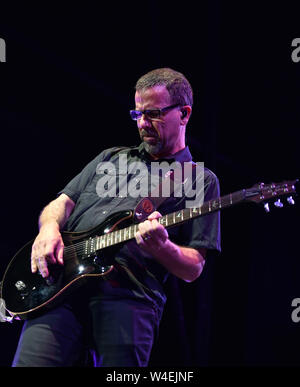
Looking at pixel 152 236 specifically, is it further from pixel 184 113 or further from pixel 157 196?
pixel 184 113

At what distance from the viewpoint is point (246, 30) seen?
4.52 metres

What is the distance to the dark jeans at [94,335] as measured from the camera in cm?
204

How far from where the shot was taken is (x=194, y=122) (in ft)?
16.7

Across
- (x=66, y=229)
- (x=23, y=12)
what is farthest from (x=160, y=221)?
(x=23, y=12)

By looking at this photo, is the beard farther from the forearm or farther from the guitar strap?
the forearm

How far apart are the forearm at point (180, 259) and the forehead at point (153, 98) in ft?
3.12

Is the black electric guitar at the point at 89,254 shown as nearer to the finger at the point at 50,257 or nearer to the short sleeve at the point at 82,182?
the finger at the point at 50,257

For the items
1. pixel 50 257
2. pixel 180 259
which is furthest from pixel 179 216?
pixel 50 257

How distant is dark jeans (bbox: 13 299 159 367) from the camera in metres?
2.04

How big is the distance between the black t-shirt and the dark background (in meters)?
Answer: 1.53

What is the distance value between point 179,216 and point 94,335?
74 cm

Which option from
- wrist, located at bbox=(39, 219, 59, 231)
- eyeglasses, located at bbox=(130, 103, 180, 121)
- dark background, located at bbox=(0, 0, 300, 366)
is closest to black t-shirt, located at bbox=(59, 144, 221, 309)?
wrist, located at bbox=(39, 219, 59, 231)

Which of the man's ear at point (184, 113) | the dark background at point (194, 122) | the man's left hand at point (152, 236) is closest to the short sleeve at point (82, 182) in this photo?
the man's ear at point (184, 113)
